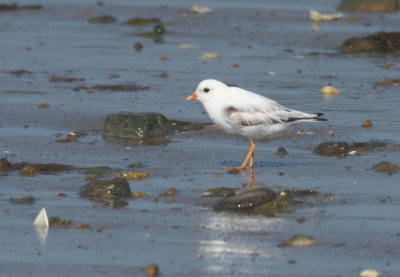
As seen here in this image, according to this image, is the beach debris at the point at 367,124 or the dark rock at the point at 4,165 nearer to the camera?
the dark rock at the point at 4,165

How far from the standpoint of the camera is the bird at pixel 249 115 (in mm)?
7340

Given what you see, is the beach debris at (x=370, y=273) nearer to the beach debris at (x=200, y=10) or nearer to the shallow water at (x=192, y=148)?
the shallow water at (x=192, y=148)

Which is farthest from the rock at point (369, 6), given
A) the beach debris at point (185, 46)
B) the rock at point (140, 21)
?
the beach debris at point (185, 46)

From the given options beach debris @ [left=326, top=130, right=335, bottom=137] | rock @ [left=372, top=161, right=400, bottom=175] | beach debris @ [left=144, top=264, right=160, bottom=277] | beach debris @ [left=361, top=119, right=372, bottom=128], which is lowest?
beach debris @ [left=144, top=264, right=160, bottom=277]

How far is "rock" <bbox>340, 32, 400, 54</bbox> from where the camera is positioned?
1239 centimetres

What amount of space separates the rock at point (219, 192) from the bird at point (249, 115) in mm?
1025

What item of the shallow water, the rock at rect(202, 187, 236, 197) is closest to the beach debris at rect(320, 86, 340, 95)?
the shallow water

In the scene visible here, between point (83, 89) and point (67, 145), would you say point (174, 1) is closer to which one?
point (83, 89)

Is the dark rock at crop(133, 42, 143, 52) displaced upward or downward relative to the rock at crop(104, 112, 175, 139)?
upward

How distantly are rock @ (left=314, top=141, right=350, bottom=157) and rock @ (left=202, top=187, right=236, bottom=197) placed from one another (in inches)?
60.8

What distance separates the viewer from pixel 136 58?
12078mm

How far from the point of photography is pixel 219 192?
6.20 meters

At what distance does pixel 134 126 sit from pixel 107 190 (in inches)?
84.2

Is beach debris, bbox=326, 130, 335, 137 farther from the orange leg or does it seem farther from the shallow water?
the orange leg
